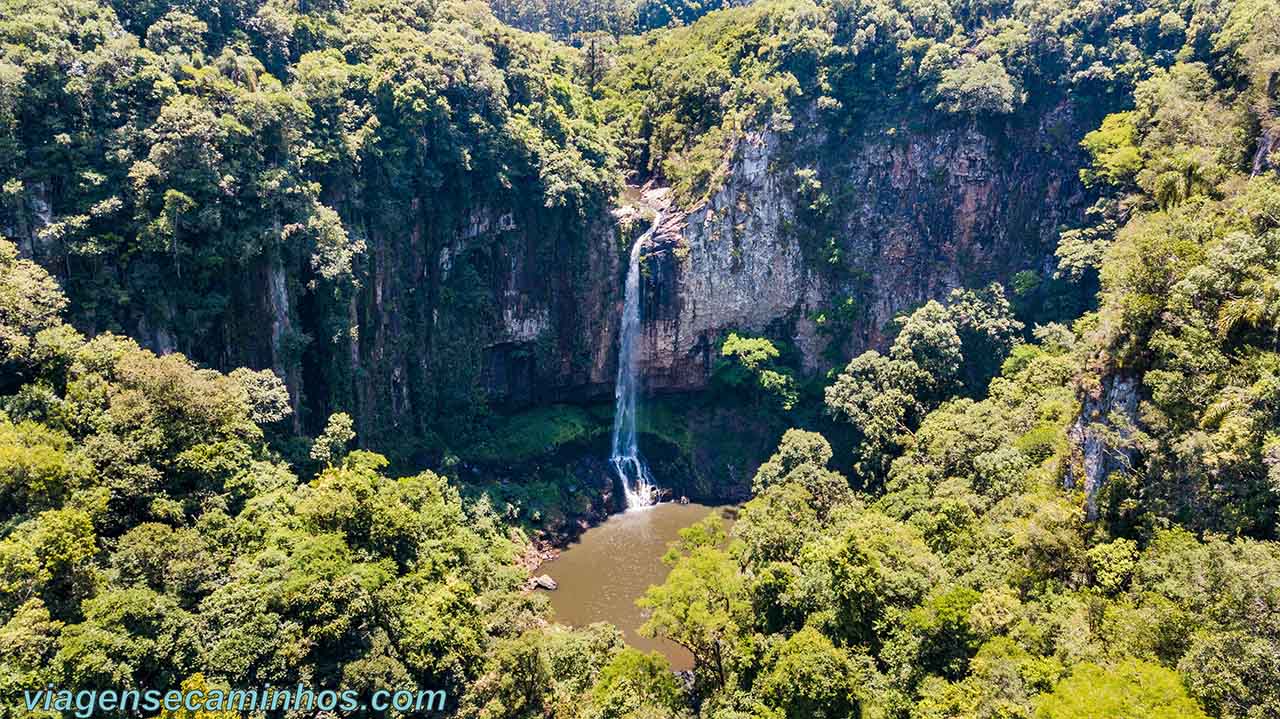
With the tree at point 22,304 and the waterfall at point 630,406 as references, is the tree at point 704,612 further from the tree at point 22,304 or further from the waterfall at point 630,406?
the tree at point 22,304

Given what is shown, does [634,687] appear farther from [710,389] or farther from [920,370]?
[710,389]

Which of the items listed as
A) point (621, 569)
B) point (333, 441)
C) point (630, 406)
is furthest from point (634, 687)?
point (630, 406)

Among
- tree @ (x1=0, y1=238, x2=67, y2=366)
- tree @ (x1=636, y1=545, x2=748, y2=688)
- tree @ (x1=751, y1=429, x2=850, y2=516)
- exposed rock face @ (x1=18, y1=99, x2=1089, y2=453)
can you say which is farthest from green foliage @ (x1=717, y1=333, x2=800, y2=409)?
tree @ (x1=0, y1=238, x2=67, y2=366)

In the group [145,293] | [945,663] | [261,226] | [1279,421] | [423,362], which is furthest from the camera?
[423,362]

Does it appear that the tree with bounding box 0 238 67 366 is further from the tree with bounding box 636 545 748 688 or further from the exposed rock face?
the tree with bounding box 636 545 748 688

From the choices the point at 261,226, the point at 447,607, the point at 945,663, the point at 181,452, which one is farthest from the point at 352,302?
the point at 945,663

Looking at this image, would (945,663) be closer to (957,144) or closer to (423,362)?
(423,362)

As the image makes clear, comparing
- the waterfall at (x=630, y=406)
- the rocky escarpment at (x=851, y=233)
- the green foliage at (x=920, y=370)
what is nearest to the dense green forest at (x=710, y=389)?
the green foliage at (x=920, y=370)
